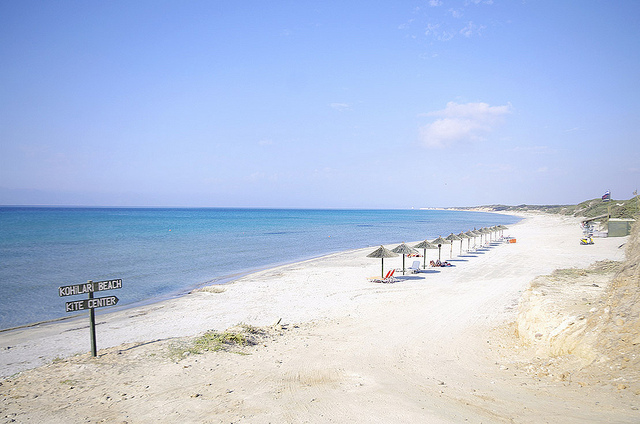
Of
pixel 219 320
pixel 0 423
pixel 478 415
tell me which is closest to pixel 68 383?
pixel 0 423

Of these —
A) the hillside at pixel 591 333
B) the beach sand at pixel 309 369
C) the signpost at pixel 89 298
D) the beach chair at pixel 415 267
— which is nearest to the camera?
the beach sand at pixel 309 369

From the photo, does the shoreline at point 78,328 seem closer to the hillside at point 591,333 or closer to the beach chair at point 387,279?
the beach chair at point 387,279

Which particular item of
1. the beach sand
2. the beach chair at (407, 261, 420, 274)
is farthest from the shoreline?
the beach chair at (407, 261, 420, 274)

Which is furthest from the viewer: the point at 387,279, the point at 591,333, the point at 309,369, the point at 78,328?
the point at 387,279

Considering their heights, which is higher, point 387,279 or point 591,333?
point 591,333

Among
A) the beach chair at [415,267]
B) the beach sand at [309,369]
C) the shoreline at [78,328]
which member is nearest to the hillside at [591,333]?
the beach sand at [309,369]

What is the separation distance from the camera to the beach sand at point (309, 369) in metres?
5.20

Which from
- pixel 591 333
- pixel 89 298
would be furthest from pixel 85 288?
pixel 591 333

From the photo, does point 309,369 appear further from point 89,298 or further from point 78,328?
point 78,328

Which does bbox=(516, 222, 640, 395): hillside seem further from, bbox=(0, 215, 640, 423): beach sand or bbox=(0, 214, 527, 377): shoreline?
bbox=(0, 214, 527, 377): shoreline

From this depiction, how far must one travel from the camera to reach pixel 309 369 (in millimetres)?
7062

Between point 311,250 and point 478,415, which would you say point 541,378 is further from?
point 311,250

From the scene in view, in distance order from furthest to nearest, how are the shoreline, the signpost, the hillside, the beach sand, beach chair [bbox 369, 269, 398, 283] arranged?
1. beach chair [bbox 369, 269, 398, 283]
2. the shoreline
3. the signpost
4. the hillside
5. the beach sand

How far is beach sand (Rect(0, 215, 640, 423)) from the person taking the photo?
5.20m
